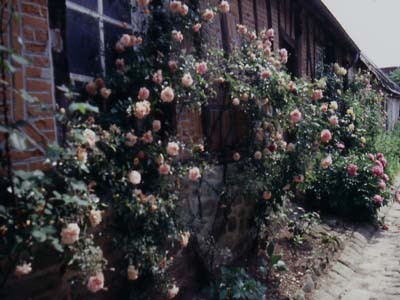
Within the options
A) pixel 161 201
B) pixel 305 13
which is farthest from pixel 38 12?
pixel 305 13

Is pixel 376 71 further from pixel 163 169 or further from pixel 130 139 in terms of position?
pixel 130 139

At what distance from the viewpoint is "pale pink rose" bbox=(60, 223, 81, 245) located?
1.72 meters

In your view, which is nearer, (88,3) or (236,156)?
(88,3)

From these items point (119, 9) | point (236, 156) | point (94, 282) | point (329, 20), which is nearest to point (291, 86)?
point (236, 156)

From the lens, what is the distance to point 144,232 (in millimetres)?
2439

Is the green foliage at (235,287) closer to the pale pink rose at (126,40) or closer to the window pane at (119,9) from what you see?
the pale pink rose at (126,40)

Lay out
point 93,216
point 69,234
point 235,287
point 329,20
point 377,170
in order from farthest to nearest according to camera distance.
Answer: point 329,20 < point 377,170 < point 235,287 < point 93,216 < point 69,234

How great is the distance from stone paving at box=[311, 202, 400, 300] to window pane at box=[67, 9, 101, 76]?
2.91 meters

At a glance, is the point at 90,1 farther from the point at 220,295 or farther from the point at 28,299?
the point at 220,295

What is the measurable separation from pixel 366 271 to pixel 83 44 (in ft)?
12.9

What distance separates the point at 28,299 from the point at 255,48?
2848mm

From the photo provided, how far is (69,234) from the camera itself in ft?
5.67

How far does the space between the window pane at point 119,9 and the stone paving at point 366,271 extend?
9.93ft

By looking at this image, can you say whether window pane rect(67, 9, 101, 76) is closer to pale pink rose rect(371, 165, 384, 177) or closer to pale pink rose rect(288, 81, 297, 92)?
pale pink rose rect(288, 81, 297, 92)
